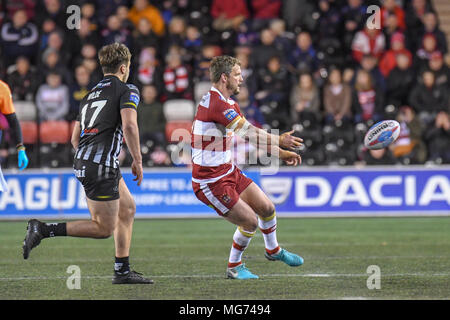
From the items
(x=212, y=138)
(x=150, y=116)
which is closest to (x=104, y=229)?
(x=212, y=138)

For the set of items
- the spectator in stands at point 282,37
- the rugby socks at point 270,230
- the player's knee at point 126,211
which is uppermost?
the spectator in stands at point 282,37

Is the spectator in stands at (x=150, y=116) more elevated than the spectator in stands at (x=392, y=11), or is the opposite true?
the spectator in stands at (x=392, y=11)

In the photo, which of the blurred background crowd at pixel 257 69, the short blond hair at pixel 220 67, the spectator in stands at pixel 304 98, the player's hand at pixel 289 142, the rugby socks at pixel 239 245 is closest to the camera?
the player's hand at pixel 289 142

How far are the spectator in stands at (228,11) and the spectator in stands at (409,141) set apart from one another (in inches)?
163

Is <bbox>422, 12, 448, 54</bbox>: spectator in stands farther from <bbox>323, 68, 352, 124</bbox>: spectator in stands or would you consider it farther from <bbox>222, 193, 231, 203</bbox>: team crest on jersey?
<bbox>222, 193, 231, 203</bbox>: team crest on jersey

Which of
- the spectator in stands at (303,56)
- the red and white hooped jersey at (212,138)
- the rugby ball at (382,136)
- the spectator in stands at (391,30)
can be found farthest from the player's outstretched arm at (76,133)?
the spectator in stands at (391,30)

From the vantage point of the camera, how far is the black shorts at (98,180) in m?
7.05

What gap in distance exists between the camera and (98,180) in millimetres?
7051

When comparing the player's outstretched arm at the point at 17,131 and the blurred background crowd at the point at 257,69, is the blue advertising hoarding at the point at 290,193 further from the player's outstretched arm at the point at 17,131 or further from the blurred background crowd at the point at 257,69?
the player's outstretched arm at the point at 17,131

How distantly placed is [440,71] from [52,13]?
7.94 meters

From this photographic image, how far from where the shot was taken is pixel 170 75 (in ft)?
51.4

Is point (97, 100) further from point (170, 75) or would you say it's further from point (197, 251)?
point (170, 75)

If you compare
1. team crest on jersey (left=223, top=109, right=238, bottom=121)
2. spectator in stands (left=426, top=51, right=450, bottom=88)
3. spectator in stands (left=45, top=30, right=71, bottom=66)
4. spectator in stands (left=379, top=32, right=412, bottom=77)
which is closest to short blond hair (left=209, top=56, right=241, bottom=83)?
team crest on jersey (left=223, top=109, right=238, bottom=121)

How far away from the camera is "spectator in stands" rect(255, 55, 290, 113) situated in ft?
50.4
